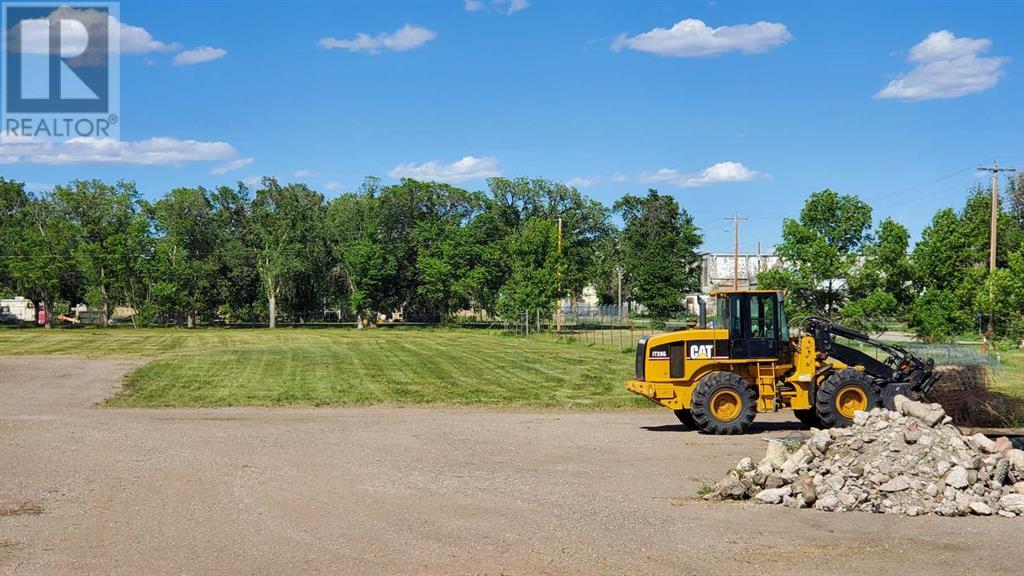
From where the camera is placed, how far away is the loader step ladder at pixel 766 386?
62.3ft

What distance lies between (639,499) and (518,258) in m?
54.1

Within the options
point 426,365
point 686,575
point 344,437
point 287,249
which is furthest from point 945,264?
point 287,249

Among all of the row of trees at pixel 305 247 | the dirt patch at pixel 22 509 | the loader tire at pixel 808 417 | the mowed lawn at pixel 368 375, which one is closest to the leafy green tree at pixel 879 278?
the mowed lawn at pixel 368 375

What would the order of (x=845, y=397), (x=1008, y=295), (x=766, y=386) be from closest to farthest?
(x=845, y=397) < (x=766, y=386) < (x=1008, y=295)

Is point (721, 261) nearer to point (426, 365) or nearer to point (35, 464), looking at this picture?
point (426, 365)

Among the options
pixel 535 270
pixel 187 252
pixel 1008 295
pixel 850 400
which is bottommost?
pixel 850 400

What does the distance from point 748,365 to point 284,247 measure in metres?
81.4

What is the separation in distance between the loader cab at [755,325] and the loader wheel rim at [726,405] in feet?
2.63

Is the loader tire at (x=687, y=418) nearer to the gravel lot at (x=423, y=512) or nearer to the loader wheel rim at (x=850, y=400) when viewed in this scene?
the gravel lot at (x=423, y=512)

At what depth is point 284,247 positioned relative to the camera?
95438 millimetres

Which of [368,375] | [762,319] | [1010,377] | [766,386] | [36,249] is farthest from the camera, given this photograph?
[36,249]

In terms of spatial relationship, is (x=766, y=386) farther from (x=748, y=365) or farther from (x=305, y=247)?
(x=305, y=247)

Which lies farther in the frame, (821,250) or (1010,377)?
(821,250)

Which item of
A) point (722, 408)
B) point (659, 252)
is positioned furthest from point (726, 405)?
point (659, 252)
